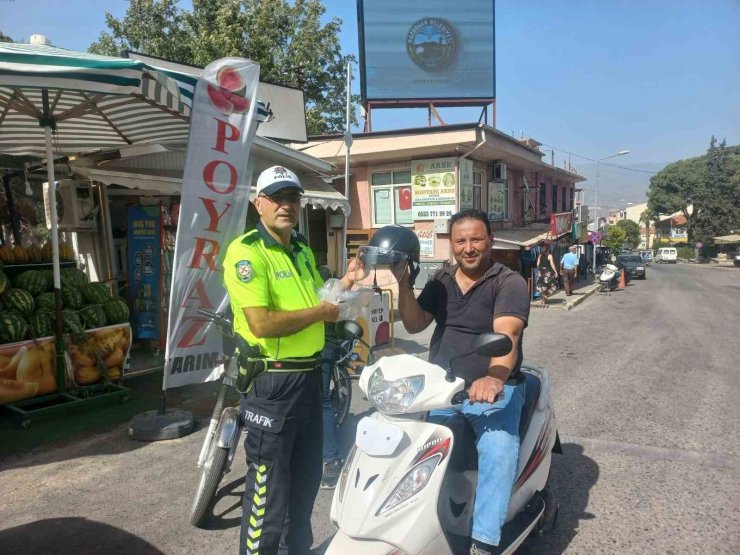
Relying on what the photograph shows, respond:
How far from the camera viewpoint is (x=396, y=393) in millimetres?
2209

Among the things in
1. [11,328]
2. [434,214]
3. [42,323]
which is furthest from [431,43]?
[11,328]

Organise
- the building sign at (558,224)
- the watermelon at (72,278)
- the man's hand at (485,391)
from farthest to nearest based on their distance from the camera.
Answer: the building sign at (558,224) → the watermelon at (72,278) → the man's hand at (485,391)

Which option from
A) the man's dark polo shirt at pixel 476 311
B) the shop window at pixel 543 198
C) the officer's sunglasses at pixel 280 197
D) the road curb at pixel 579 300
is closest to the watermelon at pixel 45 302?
the officer's sunglasses at pixel 280 197

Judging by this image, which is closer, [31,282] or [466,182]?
[31,282]

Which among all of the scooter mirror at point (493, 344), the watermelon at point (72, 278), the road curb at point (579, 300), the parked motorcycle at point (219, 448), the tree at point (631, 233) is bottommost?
the tree at point (631, 233)

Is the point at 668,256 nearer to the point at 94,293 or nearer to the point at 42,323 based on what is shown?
the point at 94,293

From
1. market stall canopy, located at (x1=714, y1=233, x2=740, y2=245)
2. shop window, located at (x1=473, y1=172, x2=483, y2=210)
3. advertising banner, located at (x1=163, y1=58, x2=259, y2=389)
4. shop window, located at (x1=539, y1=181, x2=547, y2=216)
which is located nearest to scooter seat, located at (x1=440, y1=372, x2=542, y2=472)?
advertising banner, located at (x1=163, y1=58, x2=259, y2=389)

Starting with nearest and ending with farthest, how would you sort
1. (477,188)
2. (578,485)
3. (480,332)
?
(480,332) → (578,485) → (477,188)

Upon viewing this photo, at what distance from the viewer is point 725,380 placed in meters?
6.89

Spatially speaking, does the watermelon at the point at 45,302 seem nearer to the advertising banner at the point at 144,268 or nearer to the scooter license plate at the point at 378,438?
the advertising banner at the point at 144,268

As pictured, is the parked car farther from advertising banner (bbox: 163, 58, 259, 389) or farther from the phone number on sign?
advertising banner (bbox: 163, 58, 259, 389)

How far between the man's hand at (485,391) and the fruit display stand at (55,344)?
184 inches

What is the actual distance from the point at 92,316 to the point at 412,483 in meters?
5.23

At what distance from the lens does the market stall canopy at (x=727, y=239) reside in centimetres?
5769
